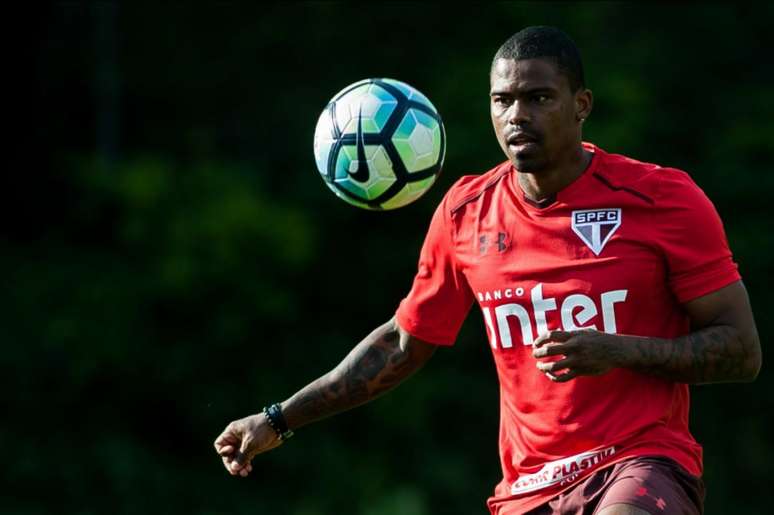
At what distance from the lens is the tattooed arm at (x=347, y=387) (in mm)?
5480

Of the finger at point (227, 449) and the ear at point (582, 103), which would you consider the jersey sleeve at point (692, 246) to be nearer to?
the ear at point (582, 103)

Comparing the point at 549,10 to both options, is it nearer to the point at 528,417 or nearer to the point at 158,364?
the point at 158,364

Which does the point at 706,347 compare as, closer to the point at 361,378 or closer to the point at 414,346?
the point at 414,346

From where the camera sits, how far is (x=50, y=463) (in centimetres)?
1295

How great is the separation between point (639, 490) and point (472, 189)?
1.50 metres

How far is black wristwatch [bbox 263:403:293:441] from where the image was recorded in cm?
552

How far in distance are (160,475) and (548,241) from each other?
339 inches

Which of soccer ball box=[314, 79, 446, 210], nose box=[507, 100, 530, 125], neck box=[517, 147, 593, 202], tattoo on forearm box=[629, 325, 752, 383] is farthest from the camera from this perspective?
soccer ball box=[314, 79, 446, 210]

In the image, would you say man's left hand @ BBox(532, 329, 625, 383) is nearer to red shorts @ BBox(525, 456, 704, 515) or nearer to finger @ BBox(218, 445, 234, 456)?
red shorts @ BBox(525, 456, 704, 515)

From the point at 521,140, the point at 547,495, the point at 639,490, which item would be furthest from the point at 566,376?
the point at 521,140

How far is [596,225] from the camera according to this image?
5074 mm

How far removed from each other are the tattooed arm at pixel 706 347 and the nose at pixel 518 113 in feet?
3.00

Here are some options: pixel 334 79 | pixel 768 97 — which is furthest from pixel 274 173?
pixel 768 97

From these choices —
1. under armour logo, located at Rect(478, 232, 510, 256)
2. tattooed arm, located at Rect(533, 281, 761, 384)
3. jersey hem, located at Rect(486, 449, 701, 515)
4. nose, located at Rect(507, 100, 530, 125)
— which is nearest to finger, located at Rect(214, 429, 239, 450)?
jersey hem, located at Rect(486, 449, 701, 515)
